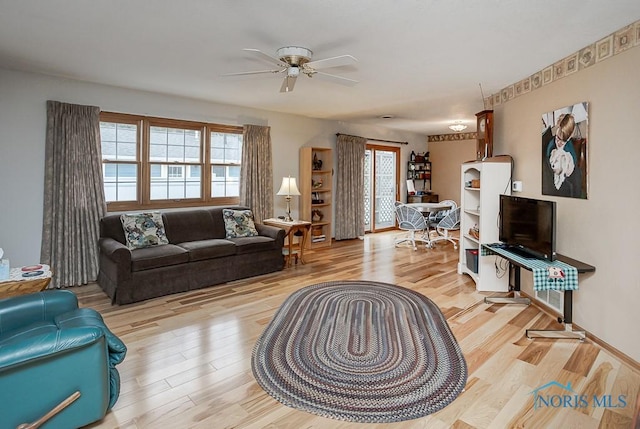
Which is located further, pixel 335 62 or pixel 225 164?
pixel 225 164

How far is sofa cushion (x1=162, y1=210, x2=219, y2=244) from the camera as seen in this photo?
4969mm

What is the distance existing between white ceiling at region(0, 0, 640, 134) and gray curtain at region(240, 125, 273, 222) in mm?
1385

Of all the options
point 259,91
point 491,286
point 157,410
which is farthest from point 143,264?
point 491,286

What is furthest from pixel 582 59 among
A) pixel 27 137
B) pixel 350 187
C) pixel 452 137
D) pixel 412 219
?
pixel 452 137

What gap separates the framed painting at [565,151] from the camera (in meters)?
3.23

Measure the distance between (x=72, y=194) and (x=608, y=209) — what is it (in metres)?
5.49

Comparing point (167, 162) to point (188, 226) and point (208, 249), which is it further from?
point (208, 249)

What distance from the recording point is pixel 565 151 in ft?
11.3

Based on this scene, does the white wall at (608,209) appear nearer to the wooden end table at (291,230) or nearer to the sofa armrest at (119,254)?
the wooden end table at (291,230)

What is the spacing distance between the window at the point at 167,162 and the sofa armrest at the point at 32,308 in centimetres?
272

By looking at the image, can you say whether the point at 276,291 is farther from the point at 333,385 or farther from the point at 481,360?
the point at 481,360

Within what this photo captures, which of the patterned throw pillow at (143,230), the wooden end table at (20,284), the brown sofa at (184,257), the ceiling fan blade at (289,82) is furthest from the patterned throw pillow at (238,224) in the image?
the wooden end table at (20,284)

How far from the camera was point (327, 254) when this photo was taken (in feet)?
21.7

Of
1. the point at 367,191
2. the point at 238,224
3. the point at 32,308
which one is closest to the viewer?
the point at 32,308
